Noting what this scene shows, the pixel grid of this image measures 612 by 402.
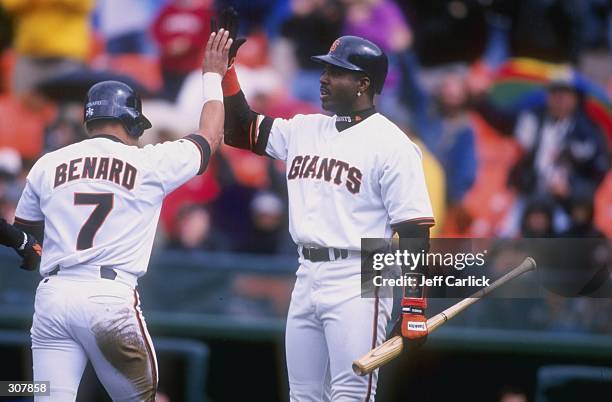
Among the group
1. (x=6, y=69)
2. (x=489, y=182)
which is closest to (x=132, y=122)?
(x=489, y=182)

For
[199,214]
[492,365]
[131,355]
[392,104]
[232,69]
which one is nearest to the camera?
[131,355]

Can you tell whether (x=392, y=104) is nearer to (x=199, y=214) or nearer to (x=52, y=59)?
(x=199, y=214)

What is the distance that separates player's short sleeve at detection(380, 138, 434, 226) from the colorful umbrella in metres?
4.20

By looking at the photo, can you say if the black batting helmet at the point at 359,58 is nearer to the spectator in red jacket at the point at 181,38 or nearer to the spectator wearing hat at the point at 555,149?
the spectator wearing hat at the point at 555,149

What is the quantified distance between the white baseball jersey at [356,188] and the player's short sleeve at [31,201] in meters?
1.05

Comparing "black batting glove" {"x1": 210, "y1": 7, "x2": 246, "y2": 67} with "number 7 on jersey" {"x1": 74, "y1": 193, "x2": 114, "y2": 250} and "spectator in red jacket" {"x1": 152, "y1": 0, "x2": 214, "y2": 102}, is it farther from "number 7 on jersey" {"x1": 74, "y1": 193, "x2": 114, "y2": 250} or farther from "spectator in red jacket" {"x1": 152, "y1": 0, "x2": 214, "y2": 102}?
"spectator in red jacket" {"x1": 152, "y1": 0, "x2": 214, "y2": 102}

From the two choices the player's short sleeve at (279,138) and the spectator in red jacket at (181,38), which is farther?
the spectator in red jacket at (181,38)

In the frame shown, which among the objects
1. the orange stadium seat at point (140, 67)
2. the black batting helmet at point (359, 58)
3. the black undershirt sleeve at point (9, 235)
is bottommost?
the black undershirt sleeve at point (9, 235)

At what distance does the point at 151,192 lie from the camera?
200 inches

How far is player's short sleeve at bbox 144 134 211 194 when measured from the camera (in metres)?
5.11

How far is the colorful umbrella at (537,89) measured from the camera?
9188 millimetres

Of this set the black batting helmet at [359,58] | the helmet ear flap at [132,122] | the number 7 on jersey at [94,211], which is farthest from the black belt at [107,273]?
the black batting helmet at [359,58]

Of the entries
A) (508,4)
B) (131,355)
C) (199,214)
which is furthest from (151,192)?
(508,4)

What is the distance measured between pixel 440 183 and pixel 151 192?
12.6ft
